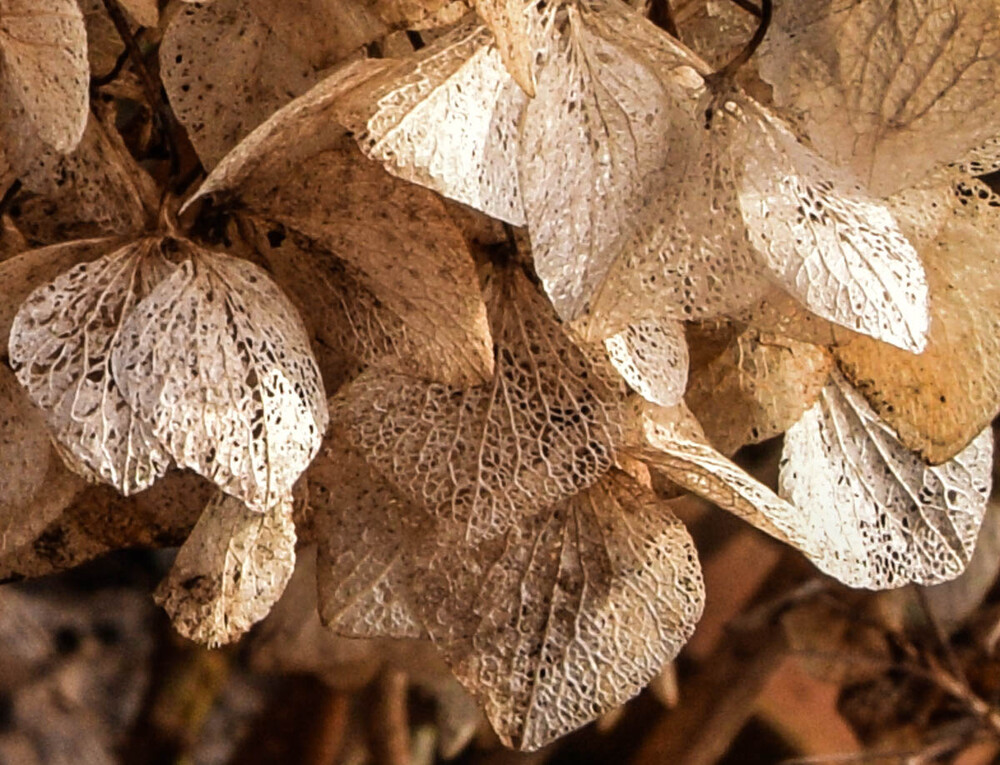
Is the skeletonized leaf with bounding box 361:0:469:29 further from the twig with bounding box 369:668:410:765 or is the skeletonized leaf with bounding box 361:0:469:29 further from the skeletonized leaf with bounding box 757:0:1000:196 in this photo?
the twig with bounding box 369:668:410:765

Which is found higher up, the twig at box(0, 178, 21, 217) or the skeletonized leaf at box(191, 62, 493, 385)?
the skeletonized leaf at box(191, 62, 493, 385)

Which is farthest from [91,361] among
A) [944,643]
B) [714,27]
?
[944,643]

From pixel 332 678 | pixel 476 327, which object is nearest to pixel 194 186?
pixel 476 327

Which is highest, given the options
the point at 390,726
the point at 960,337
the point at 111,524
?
the point at 960,337

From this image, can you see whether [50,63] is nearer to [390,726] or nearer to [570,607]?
[570,607]

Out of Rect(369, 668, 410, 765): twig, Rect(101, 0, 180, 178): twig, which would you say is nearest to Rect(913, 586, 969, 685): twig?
Rect(369, 668, 410, 765): twig
